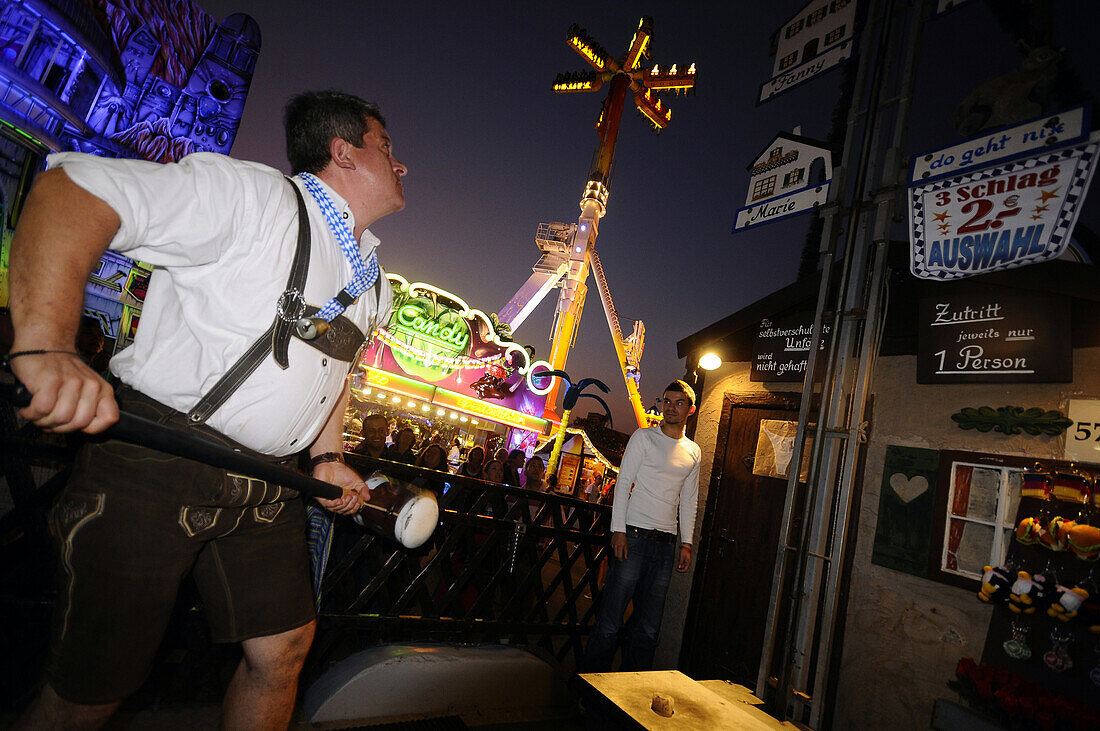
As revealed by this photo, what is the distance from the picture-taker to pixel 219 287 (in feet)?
5.51

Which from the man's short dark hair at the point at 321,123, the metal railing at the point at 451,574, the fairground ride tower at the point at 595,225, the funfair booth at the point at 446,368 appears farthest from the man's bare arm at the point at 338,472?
the fairground ride tower at the point at 595,225

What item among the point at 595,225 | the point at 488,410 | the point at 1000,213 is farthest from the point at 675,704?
the point at 595,225

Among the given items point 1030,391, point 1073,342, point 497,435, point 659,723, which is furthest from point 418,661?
point 497,435

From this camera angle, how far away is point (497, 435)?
2148 cm

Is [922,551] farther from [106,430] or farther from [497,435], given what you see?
[497,435]

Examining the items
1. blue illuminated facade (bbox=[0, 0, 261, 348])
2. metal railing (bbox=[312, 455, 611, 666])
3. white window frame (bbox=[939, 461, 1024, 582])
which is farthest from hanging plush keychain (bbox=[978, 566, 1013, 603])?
blue illuminated facade (bbox=[0, 0, 261, 348])

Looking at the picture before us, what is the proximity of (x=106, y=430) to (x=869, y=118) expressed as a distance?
525 cm

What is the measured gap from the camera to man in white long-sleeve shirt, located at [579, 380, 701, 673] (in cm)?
482

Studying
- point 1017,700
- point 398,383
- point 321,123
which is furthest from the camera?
point 398,383

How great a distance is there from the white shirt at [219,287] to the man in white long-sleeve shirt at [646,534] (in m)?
3.88

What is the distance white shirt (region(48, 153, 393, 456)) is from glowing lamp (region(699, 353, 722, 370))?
5.68 m

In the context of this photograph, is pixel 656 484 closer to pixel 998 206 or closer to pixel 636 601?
pixel 636 601

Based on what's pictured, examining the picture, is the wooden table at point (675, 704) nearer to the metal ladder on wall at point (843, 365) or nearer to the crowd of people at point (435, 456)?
the metal ladder on wall at point (843, 365)

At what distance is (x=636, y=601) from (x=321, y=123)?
486cm
